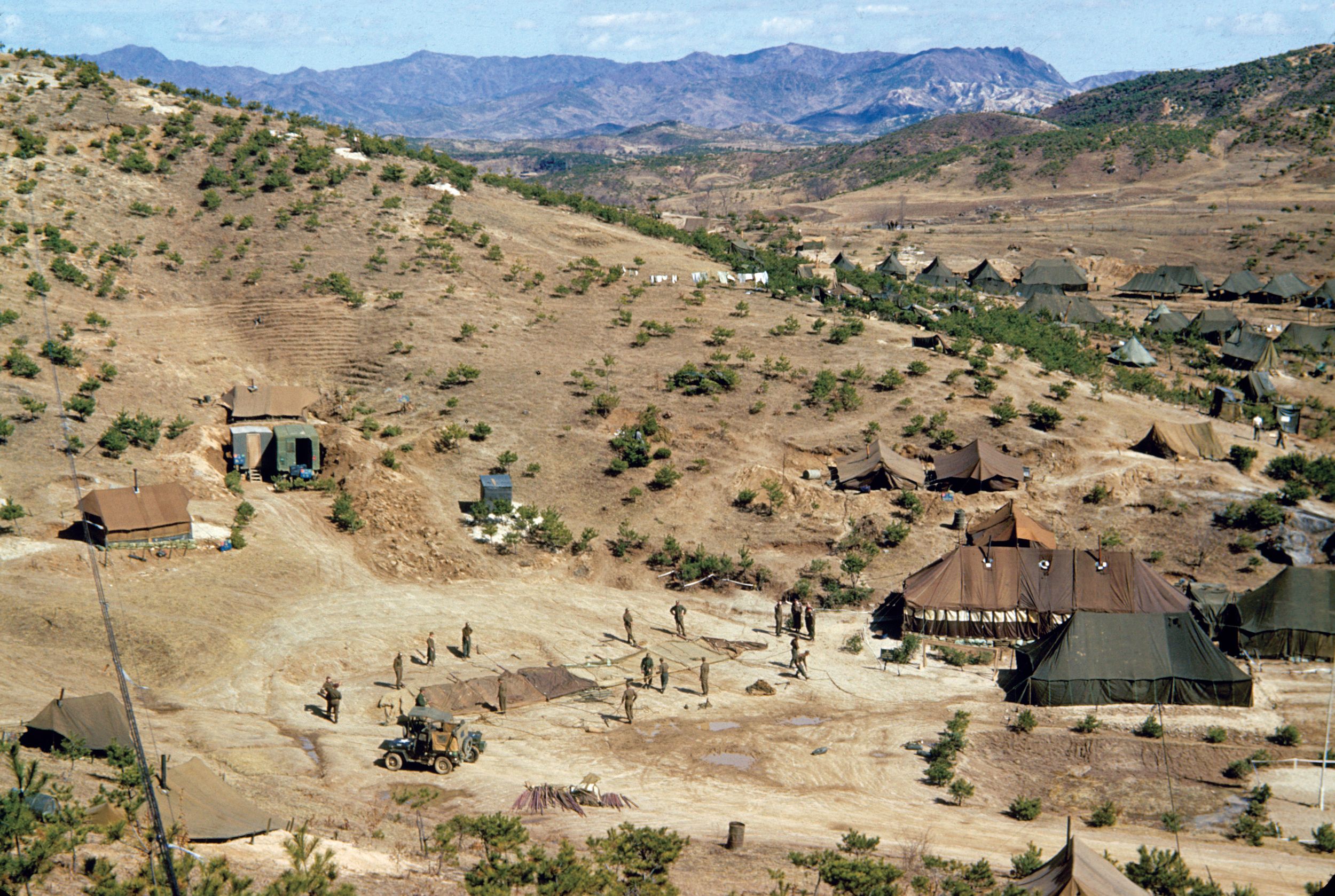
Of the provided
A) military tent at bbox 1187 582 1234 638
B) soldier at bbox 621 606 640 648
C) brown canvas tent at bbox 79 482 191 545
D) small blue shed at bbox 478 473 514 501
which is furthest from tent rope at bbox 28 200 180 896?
military tent at bbox 1187 582 1234 638

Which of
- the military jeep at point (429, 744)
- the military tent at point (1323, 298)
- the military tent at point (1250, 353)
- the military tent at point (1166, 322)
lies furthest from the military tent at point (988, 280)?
the military jeep at point (429, 744)

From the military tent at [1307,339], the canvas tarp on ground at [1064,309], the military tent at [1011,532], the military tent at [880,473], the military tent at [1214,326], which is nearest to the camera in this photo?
the military tent at [1011,532]

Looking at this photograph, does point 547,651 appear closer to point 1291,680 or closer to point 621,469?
point 621,469

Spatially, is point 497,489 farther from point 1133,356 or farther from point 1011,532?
point 1133,356

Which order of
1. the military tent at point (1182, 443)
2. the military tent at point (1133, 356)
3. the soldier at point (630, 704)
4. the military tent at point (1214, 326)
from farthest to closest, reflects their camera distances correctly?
the military tent at point (1214, 326)
the military tent at point (1133, 356)
the military tent at point (1182, 443)
the soldier at point (630, 704)

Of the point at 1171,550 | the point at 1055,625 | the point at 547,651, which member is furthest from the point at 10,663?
the point at 1171,550

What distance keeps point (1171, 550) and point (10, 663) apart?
124 feet

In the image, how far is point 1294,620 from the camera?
98.6 feet

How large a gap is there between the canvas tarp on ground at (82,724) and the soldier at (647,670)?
519 inches

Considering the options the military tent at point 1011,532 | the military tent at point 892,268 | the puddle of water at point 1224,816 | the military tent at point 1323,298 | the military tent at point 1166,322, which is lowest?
the puddle of water at point 1224,816

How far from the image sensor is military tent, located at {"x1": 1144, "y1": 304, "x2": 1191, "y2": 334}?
6669 cm

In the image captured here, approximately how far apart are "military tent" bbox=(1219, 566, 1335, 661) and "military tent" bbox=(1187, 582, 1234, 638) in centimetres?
64

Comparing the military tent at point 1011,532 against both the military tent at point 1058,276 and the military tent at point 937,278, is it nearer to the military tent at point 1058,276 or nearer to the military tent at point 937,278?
the military tent at point 937,278

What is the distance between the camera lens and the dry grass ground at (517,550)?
886 inches
